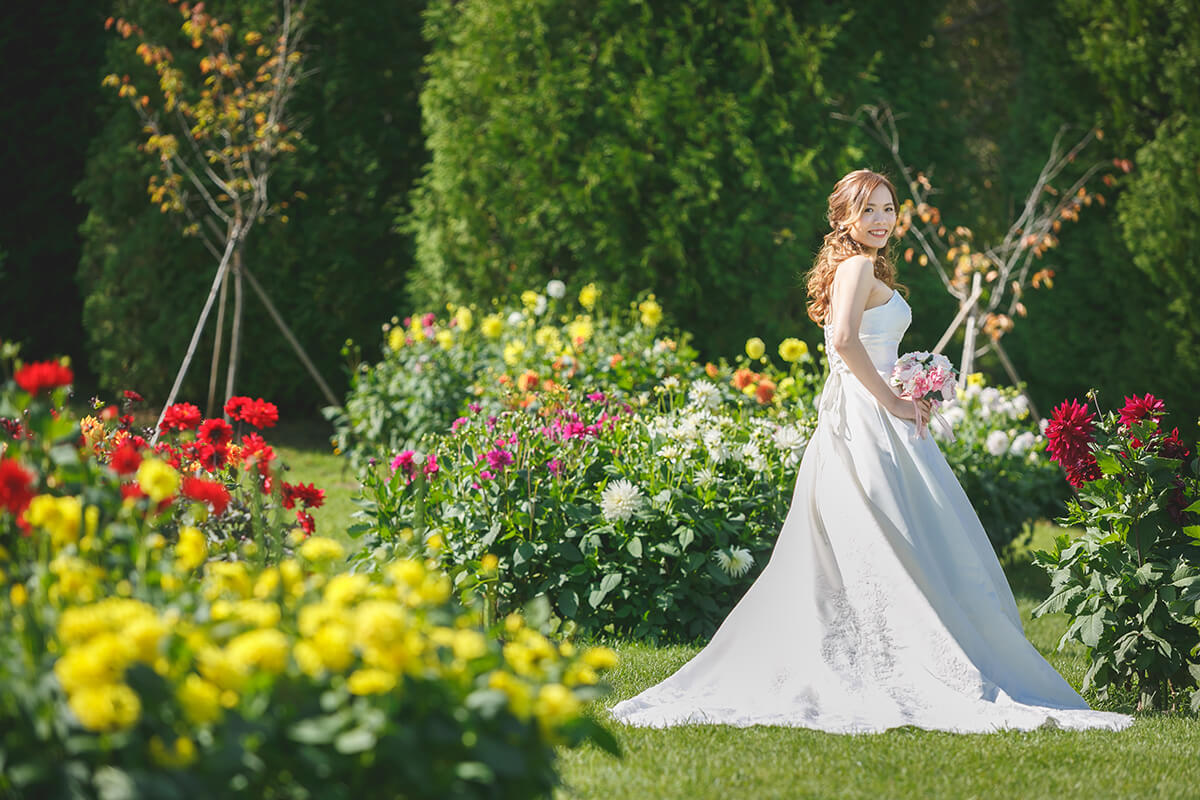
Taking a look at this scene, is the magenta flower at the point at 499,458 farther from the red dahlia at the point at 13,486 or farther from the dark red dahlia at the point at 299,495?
the red dahlia at the point at 13,486

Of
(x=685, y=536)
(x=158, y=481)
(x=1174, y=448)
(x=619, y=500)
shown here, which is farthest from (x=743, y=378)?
(x=158, y=481)

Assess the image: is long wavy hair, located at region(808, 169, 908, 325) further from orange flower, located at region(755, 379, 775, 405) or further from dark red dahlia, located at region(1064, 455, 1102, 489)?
orange flower, located at region(755, 379, 775, 405)

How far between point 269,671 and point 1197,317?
7.46m

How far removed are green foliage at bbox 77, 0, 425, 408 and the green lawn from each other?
7.16 metres

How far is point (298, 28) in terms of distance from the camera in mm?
9328

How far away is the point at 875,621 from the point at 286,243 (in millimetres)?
7472

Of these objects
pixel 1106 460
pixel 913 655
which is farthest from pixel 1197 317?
pixel 913 655

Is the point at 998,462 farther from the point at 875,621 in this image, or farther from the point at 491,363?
the point at 875,621

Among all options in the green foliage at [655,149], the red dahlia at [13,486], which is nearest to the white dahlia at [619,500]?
the red dahlia at [13,486]

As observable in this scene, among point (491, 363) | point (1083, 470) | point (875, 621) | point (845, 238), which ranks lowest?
point (875, 621)

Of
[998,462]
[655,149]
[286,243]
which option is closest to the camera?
[998,462]

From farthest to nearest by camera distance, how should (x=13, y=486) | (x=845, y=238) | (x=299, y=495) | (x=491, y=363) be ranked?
(x=491, y=363), (x=845, y=238), (x=299, y=495), (x=13, y=486)

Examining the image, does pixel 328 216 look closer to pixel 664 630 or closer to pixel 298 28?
pixel 298 28

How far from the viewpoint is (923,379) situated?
366 centimetres
